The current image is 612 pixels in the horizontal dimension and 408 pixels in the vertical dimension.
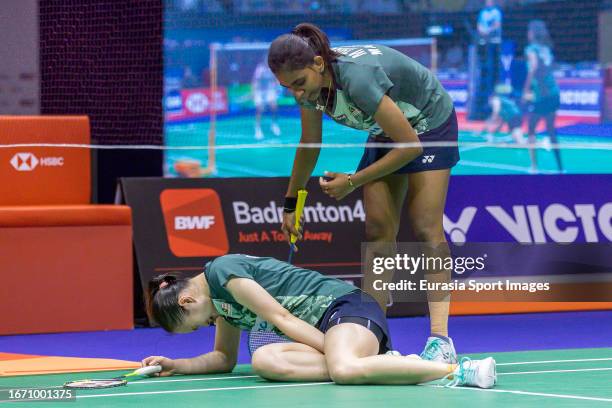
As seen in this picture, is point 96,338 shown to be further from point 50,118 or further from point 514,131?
point 514,131

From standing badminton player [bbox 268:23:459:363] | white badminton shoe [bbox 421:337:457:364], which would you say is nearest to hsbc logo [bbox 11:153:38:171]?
standing badminton player [bbox 268:23:459:363]

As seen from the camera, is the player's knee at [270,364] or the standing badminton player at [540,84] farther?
the standing badminton player at [540,84]

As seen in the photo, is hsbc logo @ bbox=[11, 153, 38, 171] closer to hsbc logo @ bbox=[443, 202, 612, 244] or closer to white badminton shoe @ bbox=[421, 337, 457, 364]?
hsbc logo @ bbox=[443, 202, 612, 244]

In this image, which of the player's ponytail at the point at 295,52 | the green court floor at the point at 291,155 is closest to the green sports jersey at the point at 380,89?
the player's ponytail at the point at 295,52

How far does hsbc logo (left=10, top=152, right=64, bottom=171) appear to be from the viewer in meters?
8.17

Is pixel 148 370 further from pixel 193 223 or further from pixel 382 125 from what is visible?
pixel 193 223

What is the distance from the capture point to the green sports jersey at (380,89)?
5.41 m

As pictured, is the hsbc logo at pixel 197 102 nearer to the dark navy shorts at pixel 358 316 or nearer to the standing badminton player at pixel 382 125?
the standing badminton player at pixel 382 125

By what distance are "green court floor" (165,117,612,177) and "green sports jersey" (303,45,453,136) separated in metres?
6.53

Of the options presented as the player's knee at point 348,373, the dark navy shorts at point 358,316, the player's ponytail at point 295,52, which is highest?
the player's ponytail at point 295,52

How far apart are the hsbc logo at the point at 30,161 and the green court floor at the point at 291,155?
4493 mm

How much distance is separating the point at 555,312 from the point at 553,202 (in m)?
0.78

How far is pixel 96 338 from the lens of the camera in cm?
757

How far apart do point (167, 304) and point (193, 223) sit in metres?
3.06
